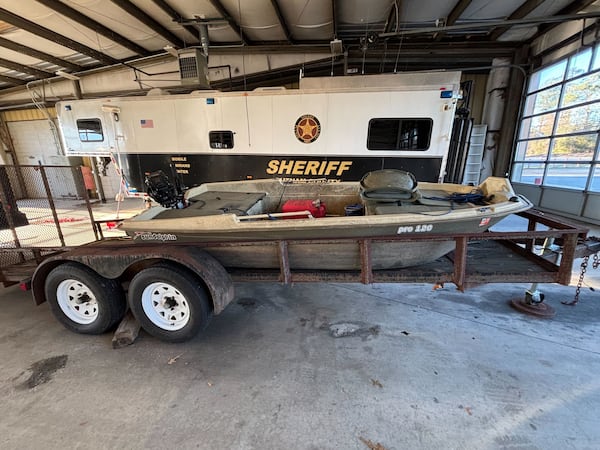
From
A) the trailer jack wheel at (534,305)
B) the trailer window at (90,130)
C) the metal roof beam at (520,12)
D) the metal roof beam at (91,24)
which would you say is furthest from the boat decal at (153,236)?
the metal roof beam at (520,12)

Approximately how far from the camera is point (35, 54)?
7742 millimetres

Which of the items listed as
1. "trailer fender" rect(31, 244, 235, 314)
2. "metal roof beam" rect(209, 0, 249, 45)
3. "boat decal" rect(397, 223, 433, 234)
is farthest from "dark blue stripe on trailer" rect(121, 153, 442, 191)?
"trailer fender" rect(31, 244, 235, 314)

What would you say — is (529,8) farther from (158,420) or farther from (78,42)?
(78,42)

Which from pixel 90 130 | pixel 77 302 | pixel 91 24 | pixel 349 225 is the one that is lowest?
pixel 77 302

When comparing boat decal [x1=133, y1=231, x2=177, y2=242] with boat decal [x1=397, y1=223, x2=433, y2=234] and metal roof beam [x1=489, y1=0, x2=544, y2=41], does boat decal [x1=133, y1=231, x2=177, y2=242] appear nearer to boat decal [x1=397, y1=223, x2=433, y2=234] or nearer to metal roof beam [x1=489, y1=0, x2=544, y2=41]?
boat decal [x1=397, y1=223, x2=433, y2=234]

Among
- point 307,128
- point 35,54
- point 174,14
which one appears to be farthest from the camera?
point 35,54

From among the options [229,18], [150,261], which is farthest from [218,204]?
[229,18]

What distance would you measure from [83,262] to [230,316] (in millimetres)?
1390

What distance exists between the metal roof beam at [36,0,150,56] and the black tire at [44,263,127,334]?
646cm

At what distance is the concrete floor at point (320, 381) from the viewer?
5.26 feet

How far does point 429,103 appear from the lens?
4957mm

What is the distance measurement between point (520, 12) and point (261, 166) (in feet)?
21.2

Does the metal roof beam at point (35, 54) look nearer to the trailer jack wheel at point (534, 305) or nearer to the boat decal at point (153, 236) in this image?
the boat decal at point (153, 236)

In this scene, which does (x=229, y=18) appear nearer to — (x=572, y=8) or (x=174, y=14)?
(x=174, y=14)
